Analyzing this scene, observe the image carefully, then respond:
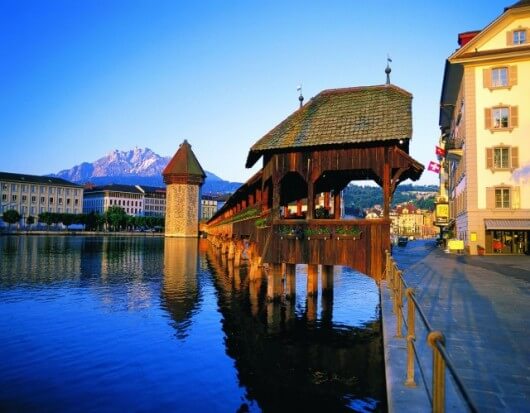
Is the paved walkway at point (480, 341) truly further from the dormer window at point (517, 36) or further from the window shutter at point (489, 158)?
the dormer window at point (517, 36)

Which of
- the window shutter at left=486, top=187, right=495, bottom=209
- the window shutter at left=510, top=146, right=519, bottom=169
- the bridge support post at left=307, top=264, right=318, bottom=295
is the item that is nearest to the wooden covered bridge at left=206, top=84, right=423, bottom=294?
the bridge support post at left=307, top=264, right=318, bottom=295

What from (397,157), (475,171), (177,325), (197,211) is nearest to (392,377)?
(397,157)

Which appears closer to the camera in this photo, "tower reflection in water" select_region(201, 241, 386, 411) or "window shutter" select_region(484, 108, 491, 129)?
"tower reflection in water" select_region(201, 241, 386, 411)

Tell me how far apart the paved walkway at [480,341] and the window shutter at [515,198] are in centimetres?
1883

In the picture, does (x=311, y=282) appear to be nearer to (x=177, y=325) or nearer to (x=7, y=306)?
(x=177, y=325)

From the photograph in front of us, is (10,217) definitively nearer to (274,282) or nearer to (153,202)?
(153,202)

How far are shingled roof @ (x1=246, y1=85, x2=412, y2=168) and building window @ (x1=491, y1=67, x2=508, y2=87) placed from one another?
19.8m

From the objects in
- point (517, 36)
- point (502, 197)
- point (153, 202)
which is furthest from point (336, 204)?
point (153, 202)

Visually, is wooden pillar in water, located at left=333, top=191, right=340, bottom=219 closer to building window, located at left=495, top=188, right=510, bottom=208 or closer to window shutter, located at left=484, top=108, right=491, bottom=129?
building window, located at left=495, top=188, right=510, bottom=208

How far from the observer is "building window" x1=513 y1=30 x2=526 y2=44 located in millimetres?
31656

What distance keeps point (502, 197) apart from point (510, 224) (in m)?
2.03

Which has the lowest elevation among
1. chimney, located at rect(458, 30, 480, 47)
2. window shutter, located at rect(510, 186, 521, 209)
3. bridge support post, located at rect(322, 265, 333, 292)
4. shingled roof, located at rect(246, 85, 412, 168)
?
bridge support post, located at rect(322, 265, 333, 292)

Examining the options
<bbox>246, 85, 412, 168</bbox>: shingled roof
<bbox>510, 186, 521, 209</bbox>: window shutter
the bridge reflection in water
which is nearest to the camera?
the bridge reflection in water

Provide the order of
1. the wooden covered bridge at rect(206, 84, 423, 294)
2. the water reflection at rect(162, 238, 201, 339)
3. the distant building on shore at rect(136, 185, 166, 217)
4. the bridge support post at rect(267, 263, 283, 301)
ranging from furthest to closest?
the distant building on shore at rect(136, 185, 166, 217) → the bridge support post at rect(267, 263, 283, 301) → the water reflection at rect(162, 238, 201, 339) → the wooden covered bridge at rect(206, 84, 423, 294)
